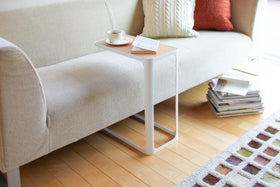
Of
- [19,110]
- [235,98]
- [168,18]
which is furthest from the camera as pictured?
[168,18]

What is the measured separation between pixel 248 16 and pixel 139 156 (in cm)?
142

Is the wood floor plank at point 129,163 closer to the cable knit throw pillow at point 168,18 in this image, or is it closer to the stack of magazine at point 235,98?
the stack of magazine at point 235,98

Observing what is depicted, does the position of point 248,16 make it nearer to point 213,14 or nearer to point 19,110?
point 213,14

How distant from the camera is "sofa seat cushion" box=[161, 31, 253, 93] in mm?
2098

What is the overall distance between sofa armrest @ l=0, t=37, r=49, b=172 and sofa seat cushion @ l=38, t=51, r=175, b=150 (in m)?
0.08

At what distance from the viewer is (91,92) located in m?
1.63

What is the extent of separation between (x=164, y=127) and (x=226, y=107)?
1.45 feet

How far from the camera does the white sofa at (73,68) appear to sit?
1.37m

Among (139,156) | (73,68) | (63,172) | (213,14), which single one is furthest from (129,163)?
(213,14)

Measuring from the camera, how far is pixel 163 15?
2.27 meters

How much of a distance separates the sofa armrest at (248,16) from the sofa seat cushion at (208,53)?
0.24 ft

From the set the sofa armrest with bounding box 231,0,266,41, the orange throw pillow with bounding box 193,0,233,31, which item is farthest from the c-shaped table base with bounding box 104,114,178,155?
the sofa armrest with bounding box 231,0,266,41

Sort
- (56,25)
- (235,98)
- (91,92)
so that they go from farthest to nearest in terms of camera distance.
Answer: (235,98), (56,25), (91,92)

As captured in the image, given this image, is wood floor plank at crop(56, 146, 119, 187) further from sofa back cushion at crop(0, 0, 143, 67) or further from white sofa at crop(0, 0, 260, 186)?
sofa back cushion at crop(0, 0, 143, 67)
